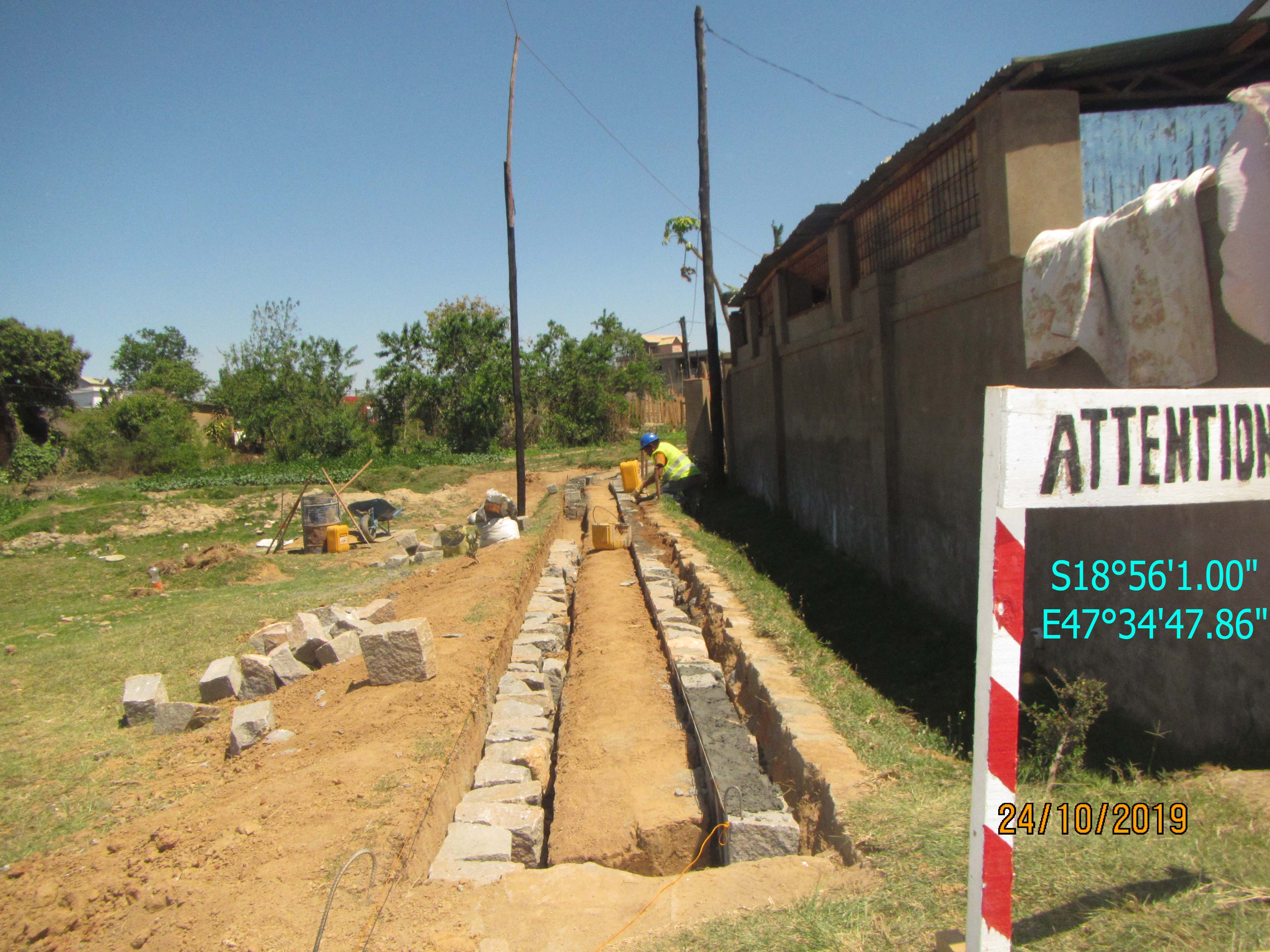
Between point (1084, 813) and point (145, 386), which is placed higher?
point (145, 386)

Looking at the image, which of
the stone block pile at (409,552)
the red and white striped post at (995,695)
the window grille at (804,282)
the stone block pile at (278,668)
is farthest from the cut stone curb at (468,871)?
the stone block pile at (409,552)

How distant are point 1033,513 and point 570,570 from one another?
6.77m

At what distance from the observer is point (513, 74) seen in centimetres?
1459

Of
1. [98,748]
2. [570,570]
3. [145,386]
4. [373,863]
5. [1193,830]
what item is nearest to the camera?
[1193,830]

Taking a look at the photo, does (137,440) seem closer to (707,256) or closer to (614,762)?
(707,256)

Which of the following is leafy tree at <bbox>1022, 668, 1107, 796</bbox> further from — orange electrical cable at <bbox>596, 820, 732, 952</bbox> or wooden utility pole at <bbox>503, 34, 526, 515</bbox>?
wooden utility pole at <bbox>503, 34, 526, 515</bbox>

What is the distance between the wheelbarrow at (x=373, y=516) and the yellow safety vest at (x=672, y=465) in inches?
228

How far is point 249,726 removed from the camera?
205 inches

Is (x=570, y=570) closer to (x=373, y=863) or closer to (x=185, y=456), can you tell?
(x=373, y=863)

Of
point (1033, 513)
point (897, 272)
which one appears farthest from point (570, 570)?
point (1033, 513)

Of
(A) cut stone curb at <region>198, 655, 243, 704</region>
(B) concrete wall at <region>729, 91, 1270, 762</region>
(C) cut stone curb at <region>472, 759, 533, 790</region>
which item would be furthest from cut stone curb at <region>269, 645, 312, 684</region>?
(B) concrete wall at <region>729, 91, 1270, 762</region>

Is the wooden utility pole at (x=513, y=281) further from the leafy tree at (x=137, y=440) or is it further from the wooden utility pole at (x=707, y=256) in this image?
the leafy tree at (x=137, y=440)

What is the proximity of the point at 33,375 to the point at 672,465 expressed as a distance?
97.4 ft

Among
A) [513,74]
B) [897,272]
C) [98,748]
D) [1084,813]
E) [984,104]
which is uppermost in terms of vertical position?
[513,74]
